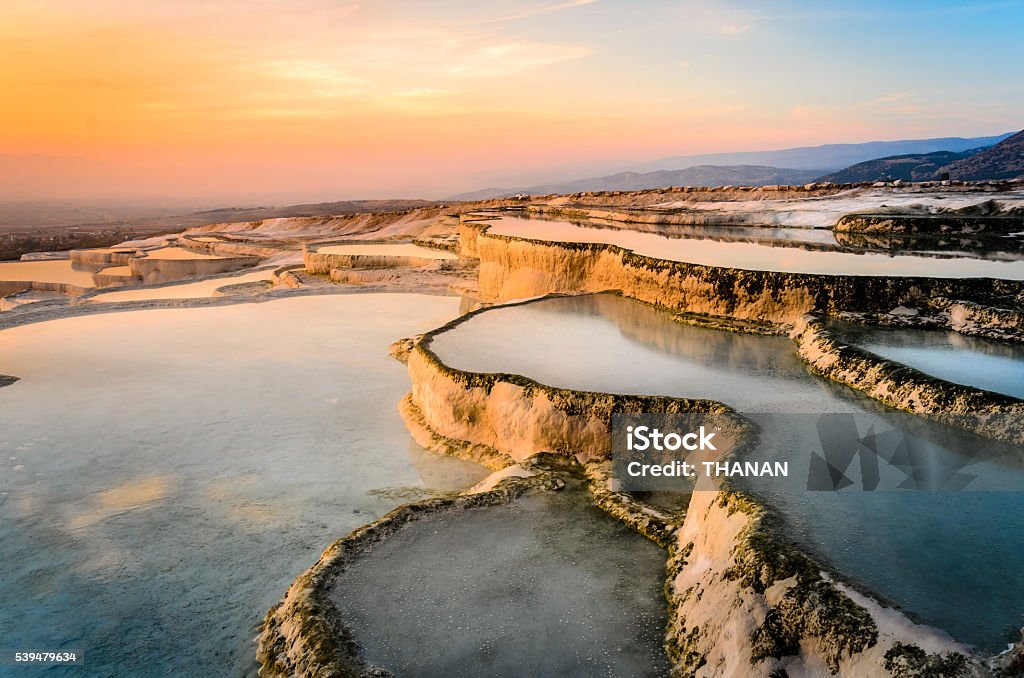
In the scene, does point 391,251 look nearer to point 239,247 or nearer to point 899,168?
point 239,247

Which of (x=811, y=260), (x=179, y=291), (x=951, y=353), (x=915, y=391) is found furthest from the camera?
(x=179, y=291)

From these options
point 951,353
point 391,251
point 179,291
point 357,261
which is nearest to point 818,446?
point 951,353

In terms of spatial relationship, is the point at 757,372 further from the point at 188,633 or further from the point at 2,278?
the point at 2,278

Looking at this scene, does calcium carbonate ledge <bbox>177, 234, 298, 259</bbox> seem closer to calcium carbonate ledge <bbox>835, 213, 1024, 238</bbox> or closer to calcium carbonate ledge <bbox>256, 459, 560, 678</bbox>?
calcium carbonate ledge <bbox>835, 213, 1024, 238</bbox>

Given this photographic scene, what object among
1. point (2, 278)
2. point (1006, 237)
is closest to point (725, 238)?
point (1006, 237)

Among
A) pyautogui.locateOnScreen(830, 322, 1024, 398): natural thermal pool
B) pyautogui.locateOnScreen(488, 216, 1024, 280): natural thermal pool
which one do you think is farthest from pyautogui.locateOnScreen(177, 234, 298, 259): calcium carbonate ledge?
pyautogui.locateOnScreen(830, 322, 1024, 398): natural thermal pool
